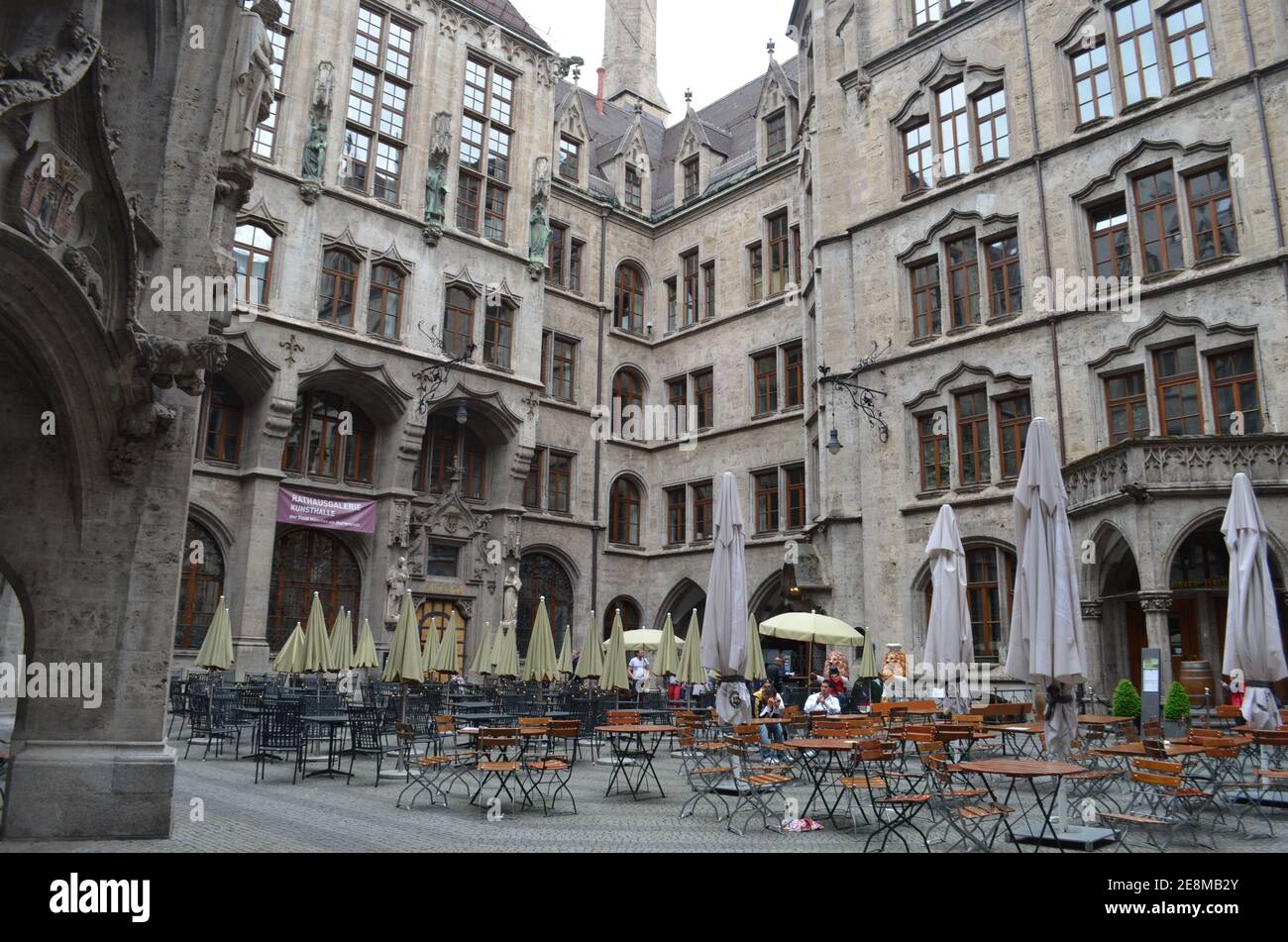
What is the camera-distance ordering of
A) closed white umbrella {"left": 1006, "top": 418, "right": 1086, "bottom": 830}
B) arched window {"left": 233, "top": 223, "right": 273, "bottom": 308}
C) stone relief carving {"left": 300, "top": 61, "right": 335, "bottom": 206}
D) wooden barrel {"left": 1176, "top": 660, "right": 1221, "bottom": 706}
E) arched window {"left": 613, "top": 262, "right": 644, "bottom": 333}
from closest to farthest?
closed white umbrella {"left": 1006, "top": 418, "right": 1086, "bottom": 830}, wooden barrel {"left": 1176, "top": 660, "right": 1221, "bottom": 706}, arched window {"left": 233, "top": 223, "right": 273, "bottom": 308}, stone relief carving {"left": 300, "top": 61, "right": 335, "bottom": 206}, arched window {"left": 613, "top": 262, "right": 644, "bottom": 333}

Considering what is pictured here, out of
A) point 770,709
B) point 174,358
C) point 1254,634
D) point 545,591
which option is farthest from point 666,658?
point 174,358

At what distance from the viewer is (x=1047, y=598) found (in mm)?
9297

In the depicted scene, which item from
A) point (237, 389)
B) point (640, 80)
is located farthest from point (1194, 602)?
point (640, 80)

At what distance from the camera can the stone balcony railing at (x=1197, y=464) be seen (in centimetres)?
1733

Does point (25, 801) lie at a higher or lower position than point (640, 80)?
lower

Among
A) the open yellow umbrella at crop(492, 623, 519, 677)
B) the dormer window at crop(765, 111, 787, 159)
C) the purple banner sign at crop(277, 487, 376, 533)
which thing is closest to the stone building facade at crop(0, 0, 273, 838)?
the open yellow umbrella at crop(492, 623, 519, 677)

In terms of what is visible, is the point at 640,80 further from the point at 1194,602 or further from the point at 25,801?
the point at 25,801

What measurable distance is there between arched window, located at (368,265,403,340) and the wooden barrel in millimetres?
21547

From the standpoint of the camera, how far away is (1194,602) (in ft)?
66.1

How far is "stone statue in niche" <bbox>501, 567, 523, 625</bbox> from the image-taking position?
2892 centimetres

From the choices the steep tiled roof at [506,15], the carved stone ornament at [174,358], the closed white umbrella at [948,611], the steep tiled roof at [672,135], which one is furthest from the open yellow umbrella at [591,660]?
Answer: the steep tiled roof at [506,15]

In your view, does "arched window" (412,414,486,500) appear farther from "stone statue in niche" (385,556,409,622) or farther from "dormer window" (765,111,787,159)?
"dormer window" (765,111,787,159)

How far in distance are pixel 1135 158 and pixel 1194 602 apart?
33.1 feet
